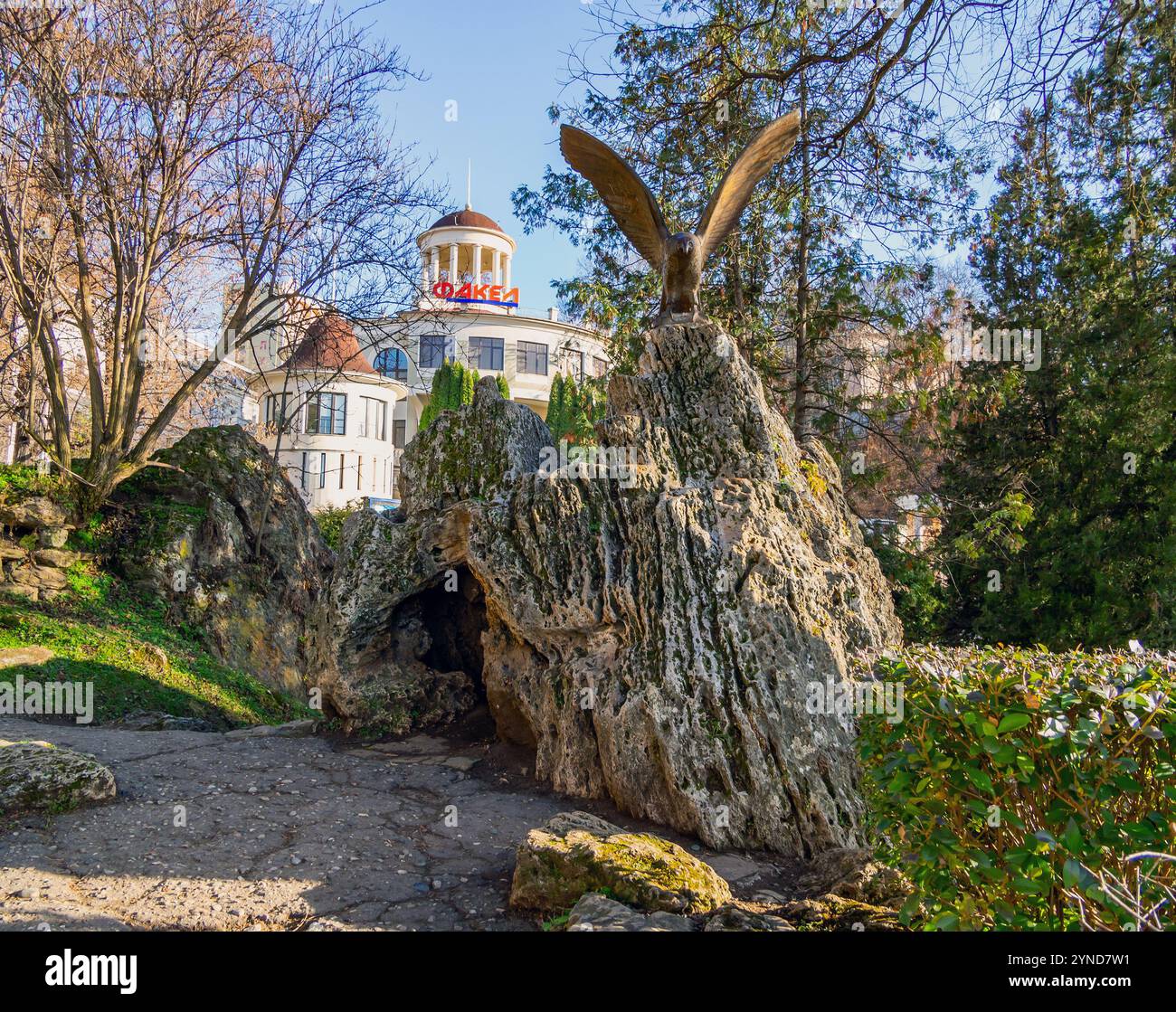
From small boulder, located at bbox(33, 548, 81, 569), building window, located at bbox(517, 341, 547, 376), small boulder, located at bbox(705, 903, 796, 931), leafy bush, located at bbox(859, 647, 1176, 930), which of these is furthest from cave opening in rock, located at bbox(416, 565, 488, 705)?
building window, located at bbox(517, 341, 547, 376)

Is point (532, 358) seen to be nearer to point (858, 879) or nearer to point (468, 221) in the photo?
point (468, 221)

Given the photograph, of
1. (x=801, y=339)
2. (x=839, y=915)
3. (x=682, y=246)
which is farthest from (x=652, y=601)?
(x=801, y=339)

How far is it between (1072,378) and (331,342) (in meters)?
11.5

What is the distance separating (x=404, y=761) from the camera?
6.97 metres

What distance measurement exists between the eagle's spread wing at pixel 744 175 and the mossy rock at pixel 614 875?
489 centimetres

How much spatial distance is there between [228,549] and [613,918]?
10.6m

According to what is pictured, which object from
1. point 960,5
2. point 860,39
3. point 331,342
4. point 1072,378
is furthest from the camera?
point 331,342

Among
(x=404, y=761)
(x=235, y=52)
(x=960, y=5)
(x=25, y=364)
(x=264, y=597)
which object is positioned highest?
(x=235, y=52)

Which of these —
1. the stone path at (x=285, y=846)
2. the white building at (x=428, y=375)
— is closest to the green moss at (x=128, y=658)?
the stone path at (x=285, y=846)

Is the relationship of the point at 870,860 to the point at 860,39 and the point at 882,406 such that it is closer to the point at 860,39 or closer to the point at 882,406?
the point at 860,39

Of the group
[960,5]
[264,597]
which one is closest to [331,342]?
[264,597]

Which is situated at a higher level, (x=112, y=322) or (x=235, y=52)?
(x=235, y=52)

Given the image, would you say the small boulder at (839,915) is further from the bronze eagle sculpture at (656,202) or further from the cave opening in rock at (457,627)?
the cave opening in rock at (457,627)

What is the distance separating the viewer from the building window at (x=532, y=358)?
46.4m
